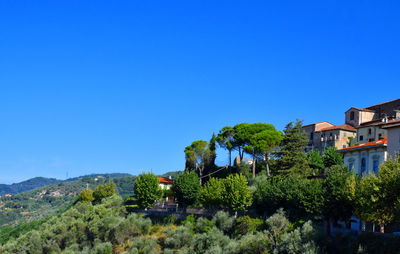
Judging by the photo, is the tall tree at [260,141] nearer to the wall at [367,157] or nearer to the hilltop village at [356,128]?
the hilltop village at [356,128]

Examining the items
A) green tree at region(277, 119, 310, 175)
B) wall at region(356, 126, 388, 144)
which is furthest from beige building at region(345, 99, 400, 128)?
green tree at region(277, 119, 310, 175)

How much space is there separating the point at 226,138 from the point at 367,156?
31.5 meters

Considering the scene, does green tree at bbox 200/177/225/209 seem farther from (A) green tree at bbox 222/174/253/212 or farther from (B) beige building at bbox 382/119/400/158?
(B) beige building at bbox 382/119/400/158

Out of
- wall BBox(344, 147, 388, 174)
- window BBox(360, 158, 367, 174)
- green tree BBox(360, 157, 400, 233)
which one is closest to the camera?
green tree BBox(360, 157, 400, 233)

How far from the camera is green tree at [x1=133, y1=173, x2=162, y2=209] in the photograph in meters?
60.6

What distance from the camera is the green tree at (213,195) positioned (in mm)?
49978

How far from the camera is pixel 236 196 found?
157 feet

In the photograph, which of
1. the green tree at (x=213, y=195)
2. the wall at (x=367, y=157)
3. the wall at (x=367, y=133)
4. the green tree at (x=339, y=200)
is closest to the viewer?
the green tree at (x=339, y=200)

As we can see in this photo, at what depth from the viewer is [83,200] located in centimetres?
7638

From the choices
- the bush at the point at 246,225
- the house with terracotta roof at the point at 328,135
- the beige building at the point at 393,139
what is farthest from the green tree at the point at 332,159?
the bush at the point at 246,225

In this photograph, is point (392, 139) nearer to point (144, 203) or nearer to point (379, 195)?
point (379, 195)

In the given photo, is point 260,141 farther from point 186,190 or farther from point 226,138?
point 186,190

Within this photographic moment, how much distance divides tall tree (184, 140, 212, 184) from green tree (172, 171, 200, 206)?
60.1 ft

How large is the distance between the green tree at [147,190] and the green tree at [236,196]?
14.8m
